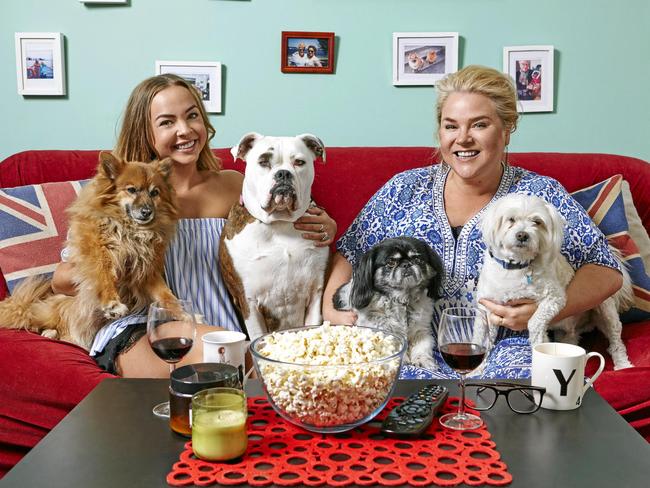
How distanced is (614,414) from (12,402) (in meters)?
1.59

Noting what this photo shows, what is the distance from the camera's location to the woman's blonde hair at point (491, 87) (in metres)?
2.11

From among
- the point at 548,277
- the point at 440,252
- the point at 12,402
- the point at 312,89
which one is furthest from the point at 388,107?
the point at 12,402

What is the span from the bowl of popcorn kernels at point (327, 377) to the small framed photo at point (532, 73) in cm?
241

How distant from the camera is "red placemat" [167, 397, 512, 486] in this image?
96 centimetres

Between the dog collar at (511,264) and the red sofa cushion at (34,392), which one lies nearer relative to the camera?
the red sofa cushion at (34,392)

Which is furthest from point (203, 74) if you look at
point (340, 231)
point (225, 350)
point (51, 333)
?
point (225, 350)

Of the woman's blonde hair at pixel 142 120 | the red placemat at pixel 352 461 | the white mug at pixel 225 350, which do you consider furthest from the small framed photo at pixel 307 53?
the red placemat at pixel 352 461

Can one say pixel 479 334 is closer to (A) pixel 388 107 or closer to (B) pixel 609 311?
(B) pixel 609 311

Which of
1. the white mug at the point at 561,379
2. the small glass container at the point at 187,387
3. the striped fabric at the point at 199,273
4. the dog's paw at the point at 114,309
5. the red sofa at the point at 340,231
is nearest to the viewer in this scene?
the small glass container at the point at 187,387

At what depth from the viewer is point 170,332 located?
124 centimetres

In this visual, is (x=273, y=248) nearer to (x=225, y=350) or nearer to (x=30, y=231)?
(x=225, y=350)

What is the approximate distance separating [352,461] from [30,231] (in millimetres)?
1784

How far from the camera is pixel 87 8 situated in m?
3.19

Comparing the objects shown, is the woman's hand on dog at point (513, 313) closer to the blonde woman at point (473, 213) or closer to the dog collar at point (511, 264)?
the blonde woman at point (473, 213)
